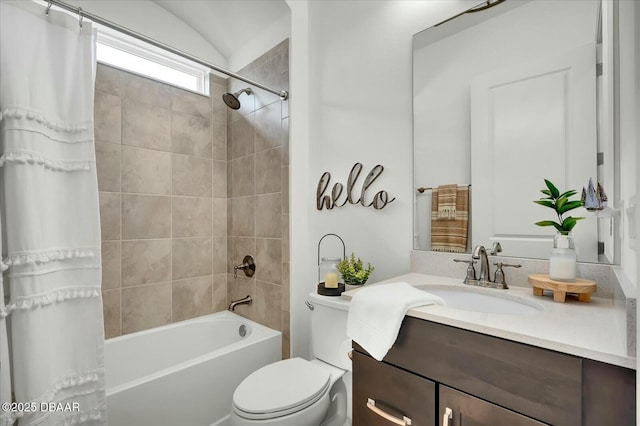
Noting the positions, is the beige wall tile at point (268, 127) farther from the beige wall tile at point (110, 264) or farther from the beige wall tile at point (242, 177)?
the beige wall tile at point (110, 264)

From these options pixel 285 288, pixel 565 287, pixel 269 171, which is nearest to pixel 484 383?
pixel 565 287

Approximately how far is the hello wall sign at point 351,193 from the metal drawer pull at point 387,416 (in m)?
0.96

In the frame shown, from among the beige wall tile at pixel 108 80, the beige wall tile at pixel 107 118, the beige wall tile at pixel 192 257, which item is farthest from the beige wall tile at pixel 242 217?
the beige wall tile at pixel 108 80

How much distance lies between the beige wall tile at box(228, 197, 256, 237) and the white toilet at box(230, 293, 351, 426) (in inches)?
35.0

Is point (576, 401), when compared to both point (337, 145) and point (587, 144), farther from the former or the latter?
point (337, 145)

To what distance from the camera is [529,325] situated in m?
0.76

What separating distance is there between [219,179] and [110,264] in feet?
3.09

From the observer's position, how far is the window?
1.96 metres

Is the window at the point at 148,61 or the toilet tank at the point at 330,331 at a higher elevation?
the window at the point at 148,61

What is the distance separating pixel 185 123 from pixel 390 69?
1502 mm

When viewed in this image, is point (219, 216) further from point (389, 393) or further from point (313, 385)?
point (389, 393)

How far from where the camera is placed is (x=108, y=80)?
190cm

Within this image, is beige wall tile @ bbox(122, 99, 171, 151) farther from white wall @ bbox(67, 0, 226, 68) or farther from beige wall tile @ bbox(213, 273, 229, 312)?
beige wall tile @ bbox(213, 273, 229, 312)

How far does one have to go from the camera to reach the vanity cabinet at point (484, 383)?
0.63 metres
